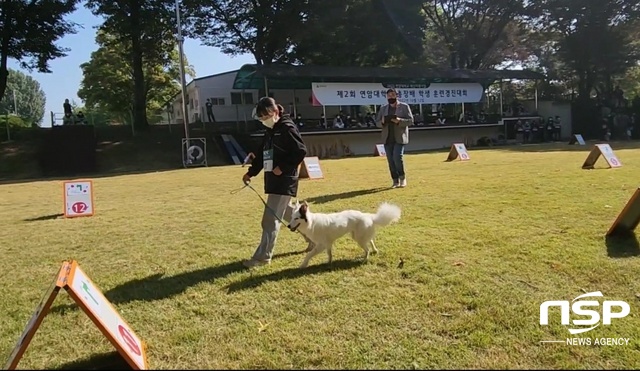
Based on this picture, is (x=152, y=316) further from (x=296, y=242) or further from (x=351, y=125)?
(x=351, y=125)

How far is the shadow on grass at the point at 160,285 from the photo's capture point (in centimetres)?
390

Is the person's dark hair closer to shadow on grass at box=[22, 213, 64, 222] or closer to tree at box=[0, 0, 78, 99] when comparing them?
shadow on grass at box=[22, 213, 64, 222]

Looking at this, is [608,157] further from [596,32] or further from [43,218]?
[596,32]

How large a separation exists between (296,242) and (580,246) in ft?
9.55

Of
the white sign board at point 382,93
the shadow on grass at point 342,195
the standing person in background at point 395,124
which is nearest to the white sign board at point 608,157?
the standing person in background at point 395,124

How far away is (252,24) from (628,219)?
95.7ft

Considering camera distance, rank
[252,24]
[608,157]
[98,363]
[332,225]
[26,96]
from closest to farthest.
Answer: [98,363] → [332,225] → [608,157] → [252,24] → [26,96]

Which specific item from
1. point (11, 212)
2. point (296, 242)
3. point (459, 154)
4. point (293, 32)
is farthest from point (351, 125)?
point (296, 242)

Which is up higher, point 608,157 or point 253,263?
point 608,157

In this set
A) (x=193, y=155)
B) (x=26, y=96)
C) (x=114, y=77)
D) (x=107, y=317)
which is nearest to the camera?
(x=107, y=317)

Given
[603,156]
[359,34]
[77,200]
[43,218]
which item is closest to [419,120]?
[359,34]

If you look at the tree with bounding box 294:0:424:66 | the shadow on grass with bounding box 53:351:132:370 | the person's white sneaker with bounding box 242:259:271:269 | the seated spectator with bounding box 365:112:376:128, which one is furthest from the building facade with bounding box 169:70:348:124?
the shadow on grass with bounding box 53:351:132:370

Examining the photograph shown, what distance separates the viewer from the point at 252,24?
30969 millimetres

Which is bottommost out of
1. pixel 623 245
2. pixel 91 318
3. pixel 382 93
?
pixel 623 245
